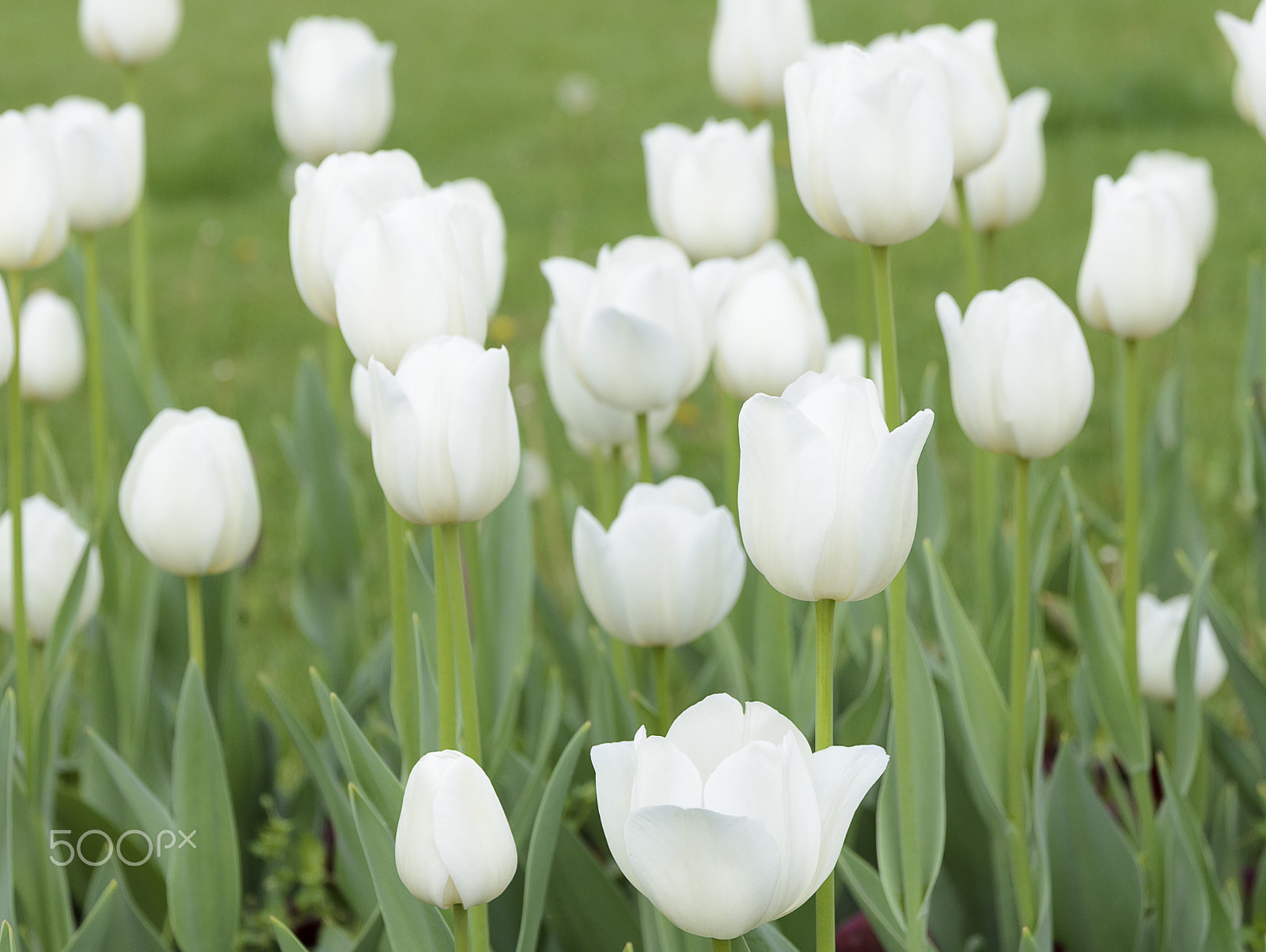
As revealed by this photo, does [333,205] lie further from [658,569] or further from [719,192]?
[719,192]

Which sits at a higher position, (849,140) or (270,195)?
(270,195)

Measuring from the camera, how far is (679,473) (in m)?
2.87

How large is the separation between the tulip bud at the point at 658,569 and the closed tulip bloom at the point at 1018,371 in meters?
0.20

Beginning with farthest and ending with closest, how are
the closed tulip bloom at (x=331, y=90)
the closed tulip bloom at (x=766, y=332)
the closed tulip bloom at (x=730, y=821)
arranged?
1. the closed tulip bloom at (x=331, y=90)
2. the closed tulip bloom at (x=766, y=332)
3. the closed tulip bloom at (x=730, y=821)

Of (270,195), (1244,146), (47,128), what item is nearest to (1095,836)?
(47,128)

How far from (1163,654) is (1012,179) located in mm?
501

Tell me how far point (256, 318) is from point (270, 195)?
107cm

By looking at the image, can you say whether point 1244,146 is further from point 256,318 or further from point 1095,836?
point 1095,836

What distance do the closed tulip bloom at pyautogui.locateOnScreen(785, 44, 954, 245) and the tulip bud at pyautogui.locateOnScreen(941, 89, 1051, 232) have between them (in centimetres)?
48

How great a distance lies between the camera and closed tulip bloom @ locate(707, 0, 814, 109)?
1.57m

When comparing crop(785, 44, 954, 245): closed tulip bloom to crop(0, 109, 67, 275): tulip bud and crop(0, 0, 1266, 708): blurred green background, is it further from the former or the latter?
crop(0, 0, 1266, 708): blurred green background

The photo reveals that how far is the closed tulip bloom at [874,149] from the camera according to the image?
90cm

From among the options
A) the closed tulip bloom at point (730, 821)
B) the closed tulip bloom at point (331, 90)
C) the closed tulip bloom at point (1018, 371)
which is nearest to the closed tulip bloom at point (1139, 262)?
the closed tulip bloom at point (1018, 371)

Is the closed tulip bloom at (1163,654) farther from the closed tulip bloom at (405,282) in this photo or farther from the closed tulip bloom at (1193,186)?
the closed tulip bloom at (405,282)
